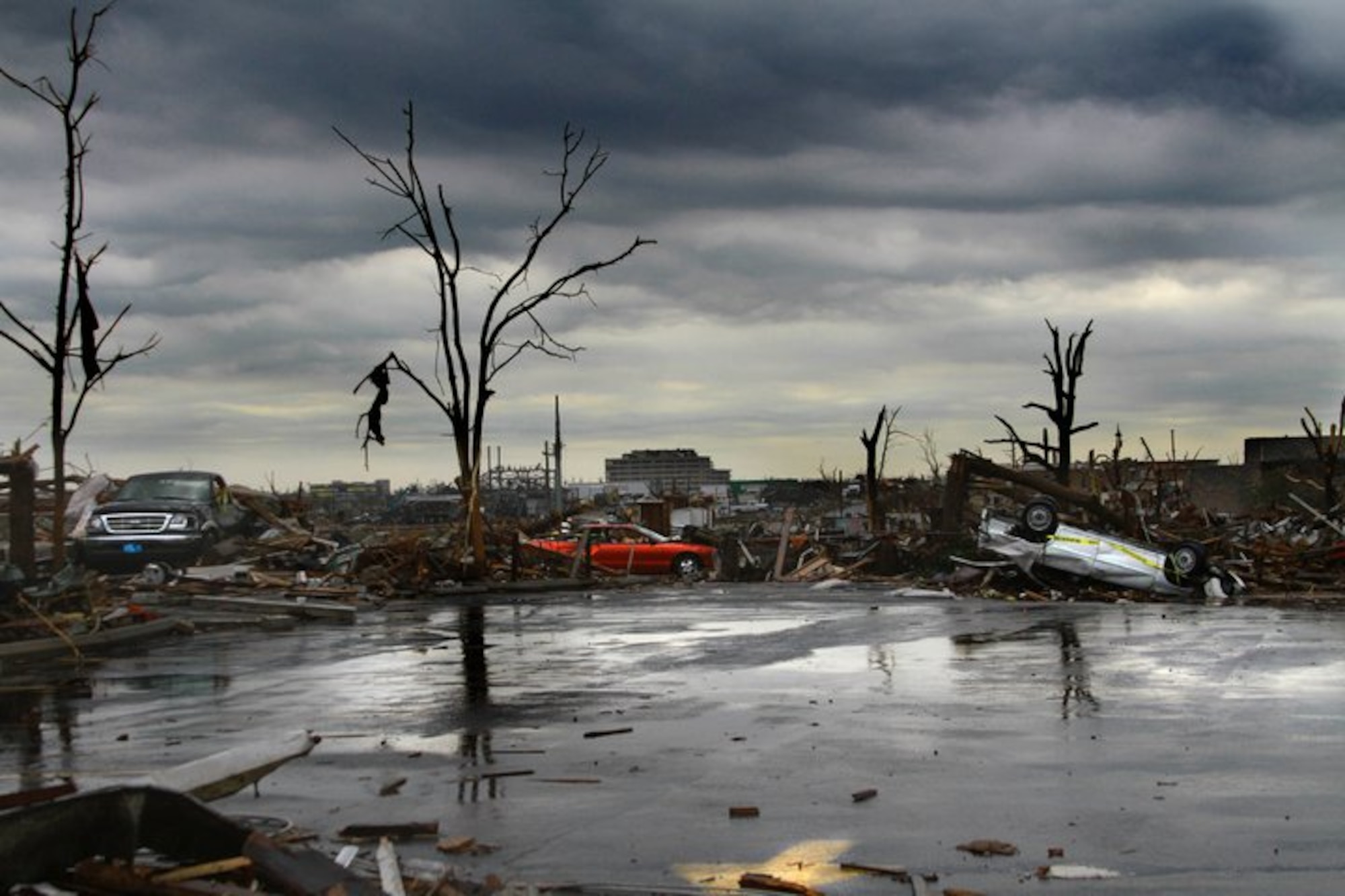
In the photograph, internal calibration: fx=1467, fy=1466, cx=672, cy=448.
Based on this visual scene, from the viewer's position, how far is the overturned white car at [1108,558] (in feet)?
87.9

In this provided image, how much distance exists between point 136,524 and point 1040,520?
713 inches

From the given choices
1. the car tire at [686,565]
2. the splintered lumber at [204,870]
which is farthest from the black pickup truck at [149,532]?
the splintered lumber at [204,870]

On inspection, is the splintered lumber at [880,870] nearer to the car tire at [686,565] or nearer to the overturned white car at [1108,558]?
the overturned white car at [1108,558]

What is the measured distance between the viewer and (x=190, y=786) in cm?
701

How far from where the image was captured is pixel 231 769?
24.5 feet

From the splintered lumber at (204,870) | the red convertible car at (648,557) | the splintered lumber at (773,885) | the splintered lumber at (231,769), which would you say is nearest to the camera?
the splintered lumber at (204,870)

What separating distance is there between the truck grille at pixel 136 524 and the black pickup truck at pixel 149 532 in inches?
0.5

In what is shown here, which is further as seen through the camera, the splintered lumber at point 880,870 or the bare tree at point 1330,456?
the bare tree at point 1330,456

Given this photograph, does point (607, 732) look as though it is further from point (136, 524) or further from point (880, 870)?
point (136, 524)

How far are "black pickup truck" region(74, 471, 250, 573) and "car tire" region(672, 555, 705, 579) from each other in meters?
11.7

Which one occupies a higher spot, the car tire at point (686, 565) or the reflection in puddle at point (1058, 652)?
the car tire at point (686, 565)

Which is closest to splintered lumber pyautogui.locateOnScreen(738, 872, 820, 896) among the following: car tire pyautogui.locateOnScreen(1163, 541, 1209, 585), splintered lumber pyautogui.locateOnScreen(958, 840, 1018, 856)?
splintered lumber pyautogui.locateOnScreen(958, 840, 1018, 856)

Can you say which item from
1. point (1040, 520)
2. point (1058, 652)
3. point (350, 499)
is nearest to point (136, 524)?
point (1040, 520)

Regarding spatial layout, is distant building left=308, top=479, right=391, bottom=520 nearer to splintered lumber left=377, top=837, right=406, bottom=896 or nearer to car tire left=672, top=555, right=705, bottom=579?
car tire left=672, top=555, right=705, bottom=579
